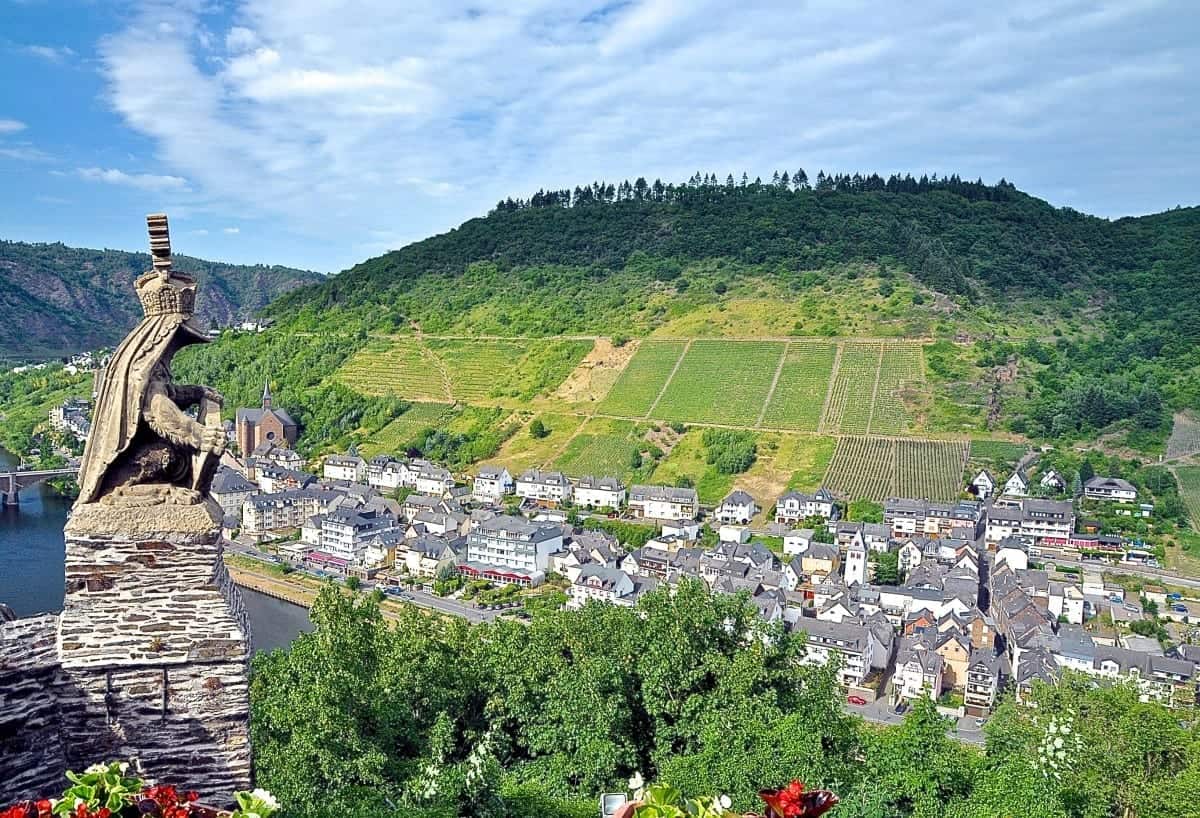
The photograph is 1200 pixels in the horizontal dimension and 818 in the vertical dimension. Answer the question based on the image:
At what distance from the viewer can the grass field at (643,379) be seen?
6334 centimetres

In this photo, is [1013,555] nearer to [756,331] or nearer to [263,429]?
[756,331]

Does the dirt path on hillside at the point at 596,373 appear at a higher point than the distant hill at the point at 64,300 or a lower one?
lower

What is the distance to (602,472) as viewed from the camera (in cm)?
5506

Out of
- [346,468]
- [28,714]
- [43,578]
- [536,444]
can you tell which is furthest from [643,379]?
[28,714]

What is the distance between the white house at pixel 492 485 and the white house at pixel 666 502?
9636mm

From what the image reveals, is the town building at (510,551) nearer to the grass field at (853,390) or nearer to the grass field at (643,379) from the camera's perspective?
the grass field at (643,379)

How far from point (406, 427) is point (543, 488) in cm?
1933

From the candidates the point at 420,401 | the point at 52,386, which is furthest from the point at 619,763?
the point at 52,386

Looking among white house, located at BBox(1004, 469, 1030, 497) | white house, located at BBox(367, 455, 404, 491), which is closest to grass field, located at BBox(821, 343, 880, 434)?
white house, located at BBox(1004, 469, 1030, 497)

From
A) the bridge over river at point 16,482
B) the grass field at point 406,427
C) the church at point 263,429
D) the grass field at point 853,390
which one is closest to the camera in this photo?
the bridge over river at point 16,482

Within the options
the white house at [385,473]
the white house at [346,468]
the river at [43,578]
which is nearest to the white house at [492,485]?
the white house at [385,473]

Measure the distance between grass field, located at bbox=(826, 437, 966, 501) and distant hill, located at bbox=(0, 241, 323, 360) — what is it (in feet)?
367

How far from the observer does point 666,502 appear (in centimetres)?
4784

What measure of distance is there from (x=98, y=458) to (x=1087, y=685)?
2273 centimetres
